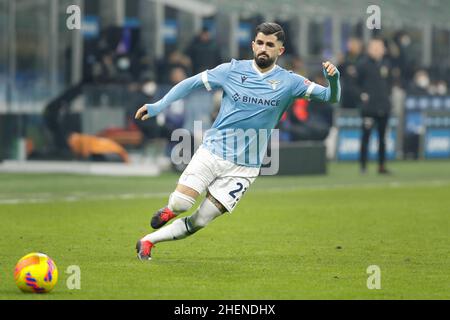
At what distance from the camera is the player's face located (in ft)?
38.4

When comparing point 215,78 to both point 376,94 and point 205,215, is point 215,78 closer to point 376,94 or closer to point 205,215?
point 205,215

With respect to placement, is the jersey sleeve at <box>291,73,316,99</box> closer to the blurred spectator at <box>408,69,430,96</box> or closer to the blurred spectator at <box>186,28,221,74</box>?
the blurred spectator at <box>186,28,221,74</box>

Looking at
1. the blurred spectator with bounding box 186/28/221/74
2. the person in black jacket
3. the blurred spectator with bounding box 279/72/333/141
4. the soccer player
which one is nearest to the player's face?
the soccer player

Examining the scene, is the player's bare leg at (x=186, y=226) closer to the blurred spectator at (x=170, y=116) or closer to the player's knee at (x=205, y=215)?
the player's knee at (x=205, y=215)

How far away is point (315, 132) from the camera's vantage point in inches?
1100

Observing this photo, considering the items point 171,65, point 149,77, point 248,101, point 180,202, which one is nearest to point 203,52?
point 171,65

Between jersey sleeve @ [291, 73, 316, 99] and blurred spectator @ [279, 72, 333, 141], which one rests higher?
jersey sleeve @ [291, 73, 316, 99]

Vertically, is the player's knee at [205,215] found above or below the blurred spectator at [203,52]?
below

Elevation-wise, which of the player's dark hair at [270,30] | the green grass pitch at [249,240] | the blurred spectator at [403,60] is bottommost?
the green grass pitch at [249,240]

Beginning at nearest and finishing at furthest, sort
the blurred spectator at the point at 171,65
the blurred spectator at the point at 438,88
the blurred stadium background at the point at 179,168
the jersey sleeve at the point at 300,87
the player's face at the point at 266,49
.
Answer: the blurred stadium background at the point at 179,168 < the player's face at the point at 266,49 < the jersey sleeve at the point at 300,87 < the blurred spectator at the point at 171,65 < the blurred spectator at the point at 438,88

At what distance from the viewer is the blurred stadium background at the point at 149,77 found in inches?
975

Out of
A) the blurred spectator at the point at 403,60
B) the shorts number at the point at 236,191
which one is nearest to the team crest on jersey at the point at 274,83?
the shorts number at the point at 236,191

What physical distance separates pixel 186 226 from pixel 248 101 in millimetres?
1257

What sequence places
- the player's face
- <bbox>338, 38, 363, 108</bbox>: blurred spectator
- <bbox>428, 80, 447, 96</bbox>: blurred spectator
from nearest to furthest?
the player's face < <bbox>338, 38, 363, 108</bbox>: blurred spectator < <bbox>428, 80, 447, 96</bbox>: blurred spectator
